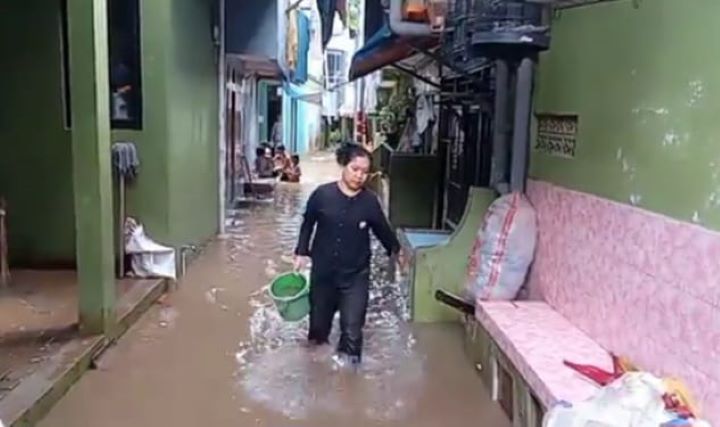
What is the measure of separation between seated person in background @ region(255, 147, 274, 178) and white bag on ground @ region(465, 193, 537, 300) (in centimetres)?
1301

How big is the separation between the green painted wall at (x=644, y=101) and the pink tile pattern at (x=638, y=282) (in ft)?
0.35

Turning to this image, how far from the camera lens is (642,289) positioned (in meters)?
3.55

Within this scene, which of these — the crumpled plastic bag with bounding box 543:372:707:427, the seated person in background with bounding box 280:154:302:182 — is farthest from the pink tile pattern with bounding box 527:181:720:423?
the seated person in background with bounding box 280:154:302:182

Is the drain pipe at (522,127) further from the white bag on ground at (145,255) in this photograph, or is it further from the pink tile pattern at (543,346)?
the white bag on ground at (145,255)

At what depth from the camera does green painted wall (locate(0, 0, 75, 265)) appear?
7.11 m

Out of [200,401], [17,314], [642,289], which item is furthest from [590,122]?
[17,314]

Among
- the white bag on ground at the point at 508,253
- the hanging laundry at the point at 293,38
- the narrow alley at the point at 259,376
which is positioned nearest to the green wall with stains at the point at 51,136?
the narrow alley at the point at 259,376

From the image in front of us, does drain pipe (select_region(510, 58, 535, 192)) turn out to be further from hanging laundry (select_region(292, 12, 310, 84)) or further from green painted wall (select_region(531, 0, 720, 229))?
hanging laundry (select_region(292, 12, 310, 84))

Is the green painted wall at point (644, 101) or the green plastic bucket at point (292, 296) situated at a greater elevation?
the green painted wall at point (644, 101)

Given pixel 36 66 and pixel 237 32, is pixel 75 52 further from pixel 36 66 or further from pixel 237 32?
pixel 237 32

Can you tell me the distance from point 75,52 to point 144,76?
2123 mm

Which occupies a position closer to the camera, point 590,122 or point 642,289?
point 642,289

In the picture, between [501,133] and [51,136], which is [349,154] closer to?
[501,133]

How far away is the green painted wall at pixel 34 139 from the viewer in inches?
280
